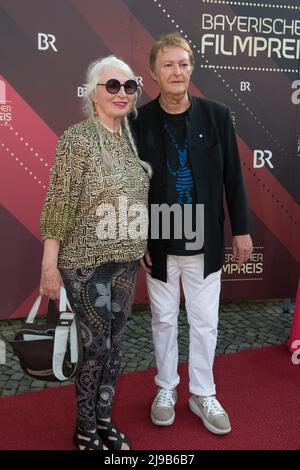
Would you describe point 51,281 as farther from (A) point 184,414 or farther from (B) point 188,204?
(A) point 184,414

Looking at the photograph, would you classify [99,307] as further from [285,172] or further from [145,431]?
[285,172]

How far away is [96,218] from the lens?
7.05 ft

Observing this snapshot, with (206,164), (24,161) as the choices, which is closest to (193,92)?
(24,161)

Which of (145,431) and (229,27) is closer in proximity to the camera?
(145,431)

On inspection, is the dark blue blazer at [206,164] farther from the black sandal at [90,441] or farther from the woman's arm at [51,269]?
the black sandal at [90,441]

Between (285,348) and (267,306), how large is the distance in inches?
39.6

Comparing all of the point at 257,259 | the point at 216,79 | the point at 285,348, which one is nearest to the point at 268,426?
the point at 285,348

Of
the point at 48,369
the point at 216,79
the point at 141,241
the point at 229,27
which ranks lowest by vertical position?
the point at 48,369

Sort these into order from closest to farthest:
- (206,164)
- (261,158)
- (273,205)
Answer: (206,164), (261,158), (273,205)

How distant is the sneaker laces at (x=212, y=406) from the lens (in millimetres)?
2654

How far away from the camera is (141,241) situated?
7.58 feet

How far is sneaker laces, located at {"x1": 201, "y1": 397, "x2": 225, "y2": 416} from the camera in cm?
265

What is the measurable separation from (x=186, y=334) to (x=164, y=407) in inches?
53.5

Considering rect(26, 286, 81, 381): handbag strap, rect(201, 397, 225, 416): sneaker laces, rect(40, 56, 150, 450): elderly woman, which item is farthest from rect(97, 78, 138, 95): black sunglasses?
rect(201, 397, 225, 416): sneaker laces
